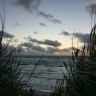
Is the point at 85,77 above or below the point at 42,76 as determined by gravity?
above

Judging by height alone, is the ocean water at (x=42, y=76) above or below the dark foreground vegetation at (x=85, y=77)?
below

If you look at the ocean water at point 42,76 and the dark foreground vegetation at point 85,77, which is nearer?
the dark foreground vegetation at point 85,77

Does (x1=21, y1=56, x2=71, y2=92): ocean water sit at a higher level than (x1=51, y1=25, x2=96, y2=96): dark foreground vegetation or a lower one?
lower

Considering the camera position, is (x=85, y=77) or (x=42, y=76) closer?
(x=85, y=77)

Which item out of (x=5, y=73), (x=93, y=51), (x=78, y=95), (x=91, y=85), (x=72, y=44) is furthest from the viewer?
(x=72, y=44)

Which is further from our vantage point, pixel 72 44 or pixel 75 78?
pixel 72 44

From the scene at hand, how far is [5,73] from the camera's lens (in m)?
2.74

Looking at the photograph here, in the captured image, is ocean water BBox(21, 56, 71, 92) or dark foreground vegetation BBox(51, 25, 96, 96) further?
ocean water BBox(21, 56, 71, 92)

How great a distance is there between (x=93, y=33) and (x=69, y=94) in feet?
3.54

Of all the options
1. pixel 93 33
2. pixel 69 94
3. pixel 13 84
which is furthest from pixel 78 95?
pixel 13 84

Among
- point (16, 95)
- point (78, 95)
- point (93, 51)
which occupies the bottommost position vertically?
point (16, 95)

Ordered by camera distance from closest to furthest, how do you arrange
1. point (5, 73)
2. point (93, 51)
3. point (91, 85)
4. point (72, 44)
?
point (91, 85) → point (93, 51) → point (5, 73) → point (72, 44)

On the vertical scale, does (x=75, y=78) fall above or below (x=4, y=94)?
above

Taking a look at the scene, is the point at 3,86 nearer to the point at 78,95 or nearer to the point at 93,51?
the point at 78,95
